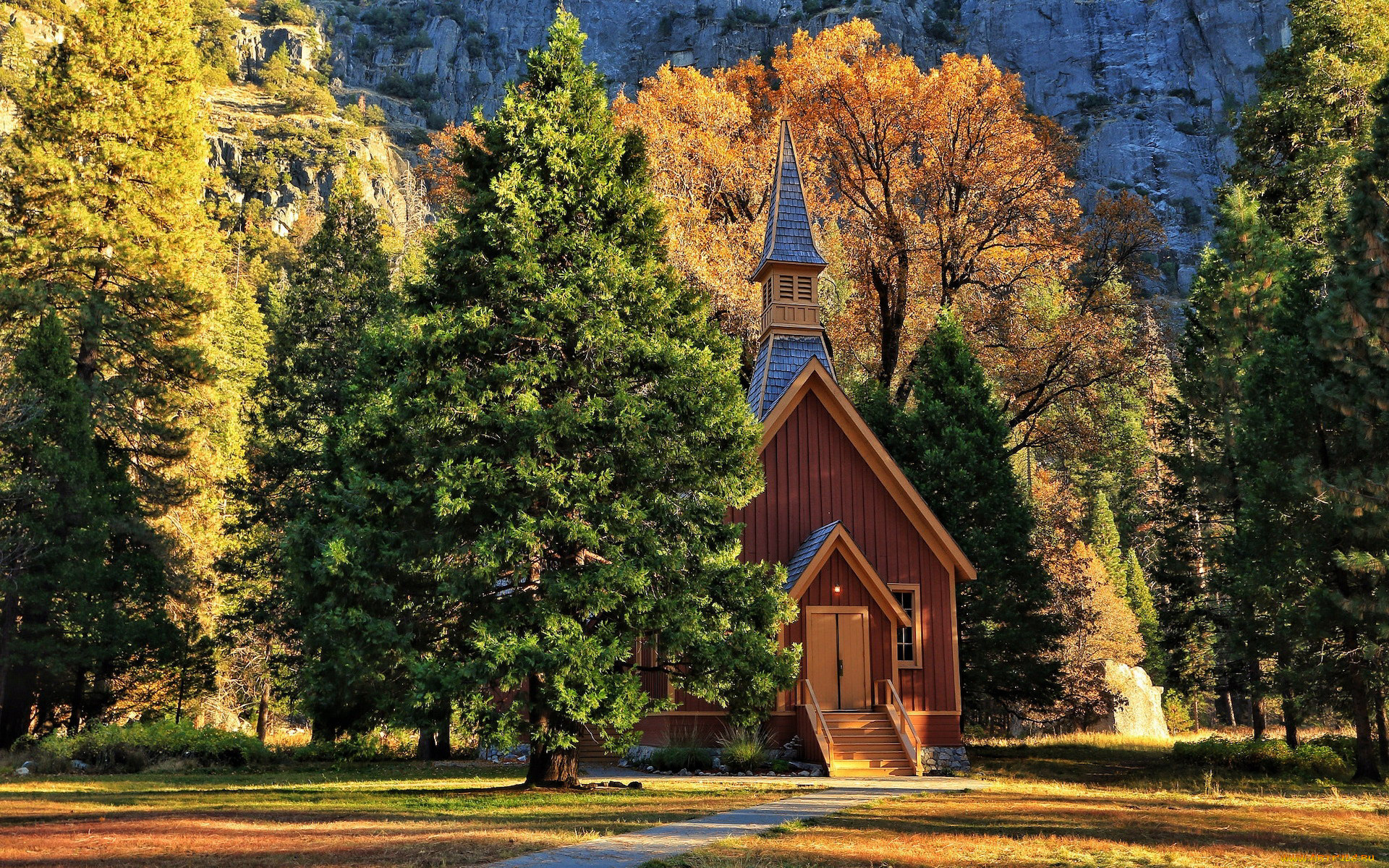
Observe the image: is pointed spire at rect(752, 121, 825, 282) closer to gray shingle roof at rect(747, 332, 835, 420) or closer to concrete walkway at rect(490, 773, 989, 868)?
Answer: gray shingle roof at rect(747, 332, 835, 420)

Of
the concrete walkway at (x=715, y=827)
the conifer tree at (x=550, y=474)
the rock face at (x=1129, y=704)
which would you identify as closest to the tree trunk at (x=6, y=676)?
the conifer tree at (x=550, y=474)

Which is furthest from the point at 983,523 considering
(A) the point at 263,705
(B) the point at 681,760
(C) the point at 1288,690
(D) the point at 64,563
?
(A) the point at 263,705

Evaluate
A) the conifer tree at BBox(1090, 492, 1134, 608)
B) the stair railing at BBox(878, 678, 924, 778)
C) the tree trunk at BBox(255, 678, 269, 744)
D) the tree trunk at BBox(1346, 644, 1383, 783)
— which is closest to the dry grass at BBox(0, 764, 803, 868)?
the stair railing at BBox(878, 678, 924, 778)

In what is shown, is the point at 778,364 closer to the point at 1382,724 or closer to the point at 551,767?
the point at 551,767

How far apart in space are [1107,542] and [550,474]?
40.6 meters

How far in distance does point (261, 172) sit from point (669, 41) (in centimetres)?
5089

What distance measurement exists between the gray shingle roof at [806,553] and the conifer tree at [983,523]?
593cm

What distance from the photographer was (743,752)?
2050cm

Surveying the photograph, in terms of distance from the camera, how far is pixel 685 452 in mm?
15438

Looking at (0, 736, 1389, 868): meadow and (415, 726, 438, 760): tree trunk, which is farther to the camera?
(415, 726, 438, 760): tree trunk

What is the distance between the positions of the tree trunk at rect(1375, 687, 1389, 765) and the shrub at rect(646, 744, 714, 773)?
1358 cm

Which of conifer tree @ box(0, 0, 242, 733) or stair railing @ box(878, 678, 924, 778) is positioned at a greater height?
conifer tree @ box(0, 0, 242, 733)

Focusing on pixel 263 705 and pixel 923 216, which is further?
pixel 923 216

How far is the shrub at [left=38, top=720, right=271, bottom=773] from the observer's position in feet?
69.9
